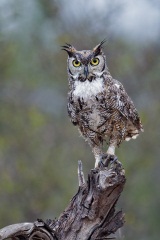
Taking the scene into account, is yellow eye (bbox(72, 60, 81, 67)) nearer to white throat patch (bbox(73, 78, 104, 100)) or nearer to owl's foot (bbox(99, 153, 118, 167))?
white throat patch (bbox(73, 78, 104, 100))

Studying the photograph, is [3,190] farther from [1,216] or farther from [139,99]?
[139,99]

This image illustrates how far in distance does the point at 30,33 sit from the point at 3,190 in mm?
3905

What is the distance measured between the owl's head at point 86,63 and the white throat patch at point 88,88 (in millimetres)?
42

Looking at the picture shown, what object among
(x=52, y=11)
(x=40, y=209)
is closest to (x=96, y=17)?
(x=52, y=11)

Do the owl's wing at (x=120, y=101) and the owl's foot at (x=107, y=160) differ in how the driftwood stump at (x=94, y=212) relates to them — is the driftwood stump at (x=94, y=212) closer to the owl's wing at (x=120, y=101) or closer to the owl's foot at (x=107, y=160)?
the owl's foot at (x=107, y=160)

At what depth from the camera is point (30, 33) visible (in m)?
16.7

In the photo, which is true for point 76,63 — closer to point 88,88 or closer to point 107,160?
point 88,88

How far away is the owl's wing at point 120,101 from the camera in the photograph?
7090 millimetres

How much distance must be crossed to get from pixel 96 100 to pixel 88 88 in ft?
0.40

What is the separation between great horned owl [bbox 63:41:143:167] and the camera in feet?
23.1

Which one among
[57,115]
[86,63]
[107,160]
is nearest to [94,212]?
[107,160]

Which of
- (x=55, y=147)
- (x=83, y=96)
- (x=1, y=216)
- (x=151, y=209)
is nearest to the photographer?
(x=83, y=96)

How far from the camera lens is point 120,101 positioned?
7.17 meters

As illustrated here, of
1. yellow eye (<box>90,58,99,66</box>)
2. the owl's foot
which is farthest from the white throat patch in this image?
the owl's foot
